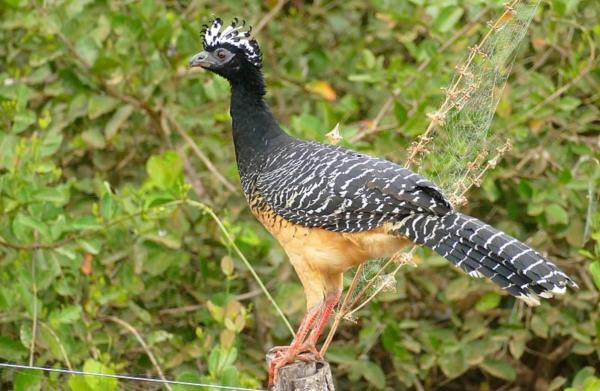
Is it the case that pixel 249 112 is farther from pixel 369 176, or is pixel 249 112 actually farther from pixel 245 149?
pixel 369 176

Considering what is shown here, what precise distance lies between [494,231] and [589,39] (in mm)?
2552

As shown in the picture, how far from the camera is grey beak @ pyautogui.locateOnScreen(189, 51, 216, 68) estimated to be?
14.3 ft

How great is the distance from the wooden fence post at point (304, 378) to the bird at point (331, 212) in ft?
0.54

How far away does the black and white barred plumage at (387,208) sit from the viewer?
3.44m

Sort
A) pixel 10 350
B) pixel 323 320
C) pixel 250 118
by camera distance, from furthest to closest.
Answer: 1. pixel 10 350
2. pixel 250 118
3. pixel 323 320

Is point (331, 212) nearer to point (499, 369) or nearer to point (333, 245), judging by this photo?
point (333, 245)

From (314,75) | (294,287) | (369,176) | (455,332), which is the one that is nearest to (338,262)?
(369,176)

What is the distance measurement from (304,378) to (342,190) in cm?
66

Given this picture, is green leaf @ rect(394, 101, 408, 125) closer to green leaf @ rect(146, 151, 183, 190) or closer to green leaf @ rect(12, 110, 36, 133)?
green leaf @ rect(146, 151, 183, 190)

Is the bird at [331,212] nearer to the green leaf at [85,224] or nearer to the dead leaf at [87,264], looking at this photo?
the green leaf at [85,224]

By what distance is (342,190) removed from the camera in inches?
154

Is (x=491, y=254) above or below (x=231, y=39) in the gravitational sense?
below

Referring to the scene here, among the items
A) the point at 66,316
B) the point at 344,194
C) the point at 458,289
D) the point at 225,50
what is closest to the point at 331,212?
the point at 344,194

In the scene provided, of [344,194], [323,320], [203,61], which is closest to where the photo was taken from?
[344,194]
